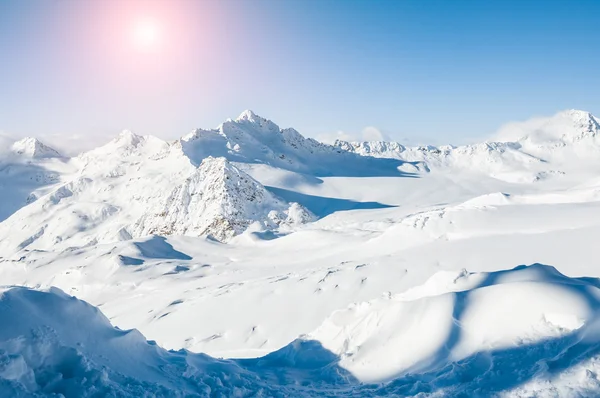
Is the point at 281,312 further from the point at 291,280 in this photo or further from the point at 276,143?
the point at 276,143

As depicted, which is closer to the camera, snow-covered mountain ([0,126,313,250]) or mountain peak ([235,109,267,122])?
snow-covered mountain ([0,126,313,250])

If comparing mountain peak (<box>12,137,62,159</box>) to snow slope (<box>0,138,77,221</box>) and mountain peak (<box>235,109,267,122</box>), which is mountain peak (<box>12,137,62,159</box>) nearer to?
snow slope (<box>0,138,77,221</box>)

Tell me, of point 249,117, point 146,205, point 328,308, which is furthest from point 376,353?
point 249,117

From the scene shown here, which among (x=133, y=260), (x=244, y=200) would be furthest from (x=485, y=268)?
A: (x=244, y=200)

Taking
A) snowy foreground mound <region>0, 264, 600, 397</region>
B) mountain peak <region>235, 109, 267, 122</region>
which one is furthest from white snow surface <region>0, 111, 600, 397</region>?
mountain peak <region>235, 109, 267, 122</region>

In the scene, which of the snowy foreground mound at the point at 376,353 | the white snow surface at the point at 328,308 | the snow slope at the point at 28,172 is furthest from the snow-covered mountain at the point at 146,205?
the snowy foreground mound at the point at 376,353
